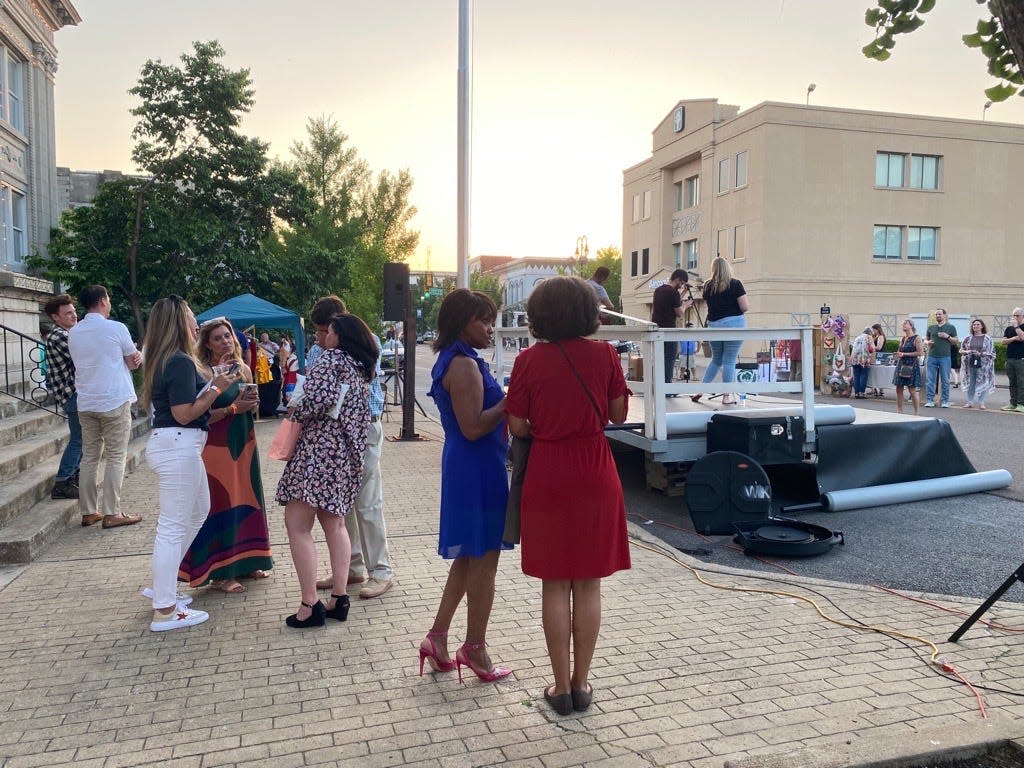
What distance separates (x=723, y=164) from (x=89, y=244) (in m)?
32.8

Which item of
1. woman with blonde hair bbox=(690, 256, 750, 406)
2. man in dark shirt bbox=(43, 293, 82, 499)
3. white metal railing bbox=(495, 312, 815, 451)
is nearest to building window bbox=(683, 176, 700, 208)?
woman with blonde hair bbox=(690, 256, 750, 406)

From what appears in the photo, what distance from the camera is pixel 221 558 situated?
487 centimetres

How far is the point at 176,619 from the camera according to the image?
4297mm

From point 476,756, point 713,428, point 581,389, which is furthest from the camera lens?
point 713,428

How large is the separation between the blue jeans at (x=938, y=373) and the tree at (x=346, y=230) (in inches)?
626

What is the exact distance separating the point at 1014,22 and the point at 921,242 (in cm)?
4258

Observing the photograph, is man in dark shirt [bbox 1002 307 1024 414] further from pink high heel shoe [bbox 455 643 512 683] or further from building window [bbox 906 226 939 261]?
building window [bbox 906 226 939 261]

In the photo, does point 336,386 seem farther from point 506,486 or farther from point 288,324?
point 288,324

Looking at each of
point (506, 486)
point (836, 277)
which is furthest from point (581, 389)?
point (836, 277)

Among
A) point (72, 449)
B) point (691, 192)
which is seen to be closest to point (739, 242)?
point (691, 192)

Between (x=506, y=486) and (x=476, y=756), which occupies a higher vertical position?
(x=506, y=486)

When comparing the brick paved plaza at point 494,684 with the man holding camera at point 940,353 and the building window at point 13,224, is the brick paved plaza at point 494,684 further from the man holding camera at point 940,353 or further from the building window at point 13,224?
the building window at point 13,224

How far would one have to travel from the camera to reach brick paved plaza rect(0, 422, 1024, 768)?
3010 millimetres

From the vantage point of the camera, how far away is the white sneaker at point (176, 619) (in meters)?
4.24
